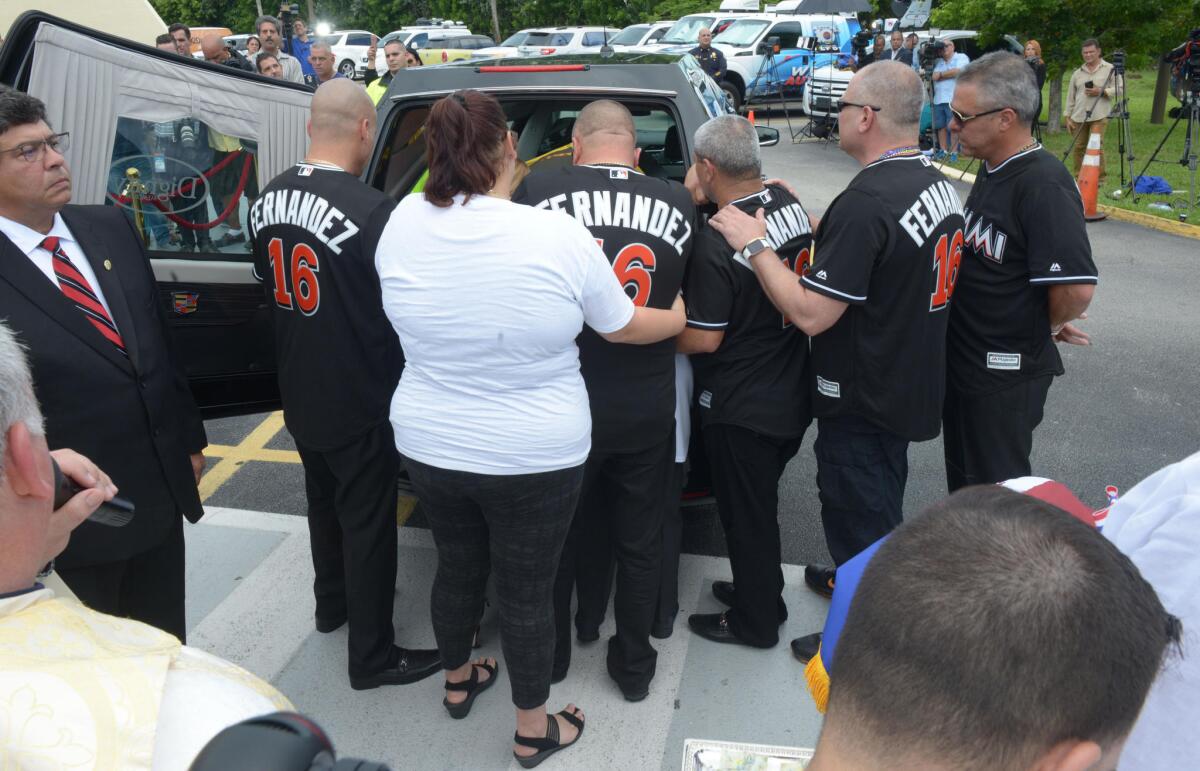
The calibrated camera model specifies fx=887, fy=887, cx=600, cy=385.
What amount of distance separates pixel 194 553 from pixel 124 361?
5.85 feet

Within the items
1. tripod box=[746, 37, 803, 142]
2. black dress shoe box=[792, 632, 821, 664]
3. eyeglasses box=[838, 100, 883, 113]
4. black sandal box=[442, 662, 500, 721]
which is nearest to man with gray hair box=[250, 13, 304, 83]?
eyeglasses box=[838, 100, 883, 113]

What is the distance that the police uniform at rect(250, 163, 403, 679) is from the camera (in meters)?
2.54

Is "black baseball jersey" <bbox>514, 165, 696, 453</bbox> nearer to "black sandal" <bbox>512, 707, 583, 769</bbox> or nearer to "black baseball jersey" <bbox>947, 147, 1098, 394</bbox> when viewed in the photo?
"black sandal" <bbox>512, 707, 583, 769</bbox>

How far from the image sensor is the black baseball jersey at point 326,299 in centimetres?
253

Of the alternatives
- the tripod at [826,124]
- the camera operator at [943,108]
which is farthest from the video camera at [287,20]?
the camera operator at [943,108]

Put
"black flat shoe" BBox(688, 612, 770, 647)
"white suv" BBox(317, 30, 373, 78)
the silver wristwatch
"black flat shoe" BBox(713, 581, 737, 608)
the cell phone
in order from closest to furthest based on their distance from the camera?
1. the cell phone
2. the silver wristwatch
3. "black flat shoe" BBox(688, 612, 770, 647)
4. "black flat shoe" BBox(713, 581, 737, 608)
5. "white suv" BBox(317, 30, 373, 78)

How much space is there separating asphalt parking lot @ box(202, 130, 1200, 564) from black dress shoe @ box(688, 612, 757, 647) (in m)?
0.55

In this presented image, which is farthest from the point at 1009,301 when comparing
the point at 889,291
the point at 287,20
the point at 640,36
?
the point at 640,36

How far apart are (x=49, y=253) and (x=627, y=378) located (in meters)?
1.55

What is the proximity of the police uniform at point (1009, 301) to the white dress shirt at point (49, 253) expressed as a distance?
2643mm

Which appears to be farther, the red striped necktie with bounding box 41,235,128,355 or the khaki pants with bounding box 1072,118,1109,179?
the khaki pants with bounding box 1072,118,1109,179

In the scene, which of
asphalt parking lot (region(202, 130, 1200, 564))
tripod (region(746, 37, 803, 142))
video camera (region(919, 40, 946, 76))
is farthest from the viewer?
tripod (region(746, 37, 803, 142))

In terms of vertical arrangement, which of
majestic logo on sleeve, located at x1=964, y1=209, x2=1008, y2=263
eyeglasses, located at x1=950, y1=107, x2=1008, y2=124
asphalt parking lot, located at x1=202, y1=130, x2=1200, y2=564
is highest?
eyeglasses, located at x1=950, y1=107, x2=1008, y2=124

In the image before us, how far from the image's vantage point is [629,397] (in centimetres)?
258
